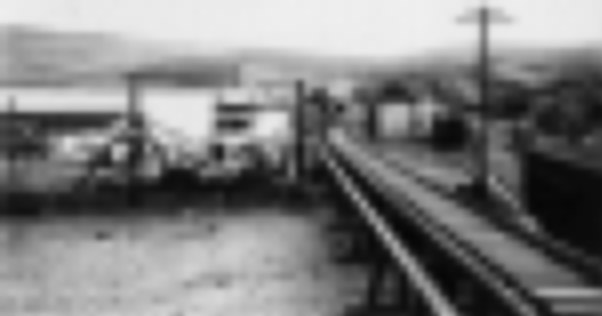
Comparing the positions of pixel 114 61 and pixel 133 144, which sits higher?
pixel 114 61

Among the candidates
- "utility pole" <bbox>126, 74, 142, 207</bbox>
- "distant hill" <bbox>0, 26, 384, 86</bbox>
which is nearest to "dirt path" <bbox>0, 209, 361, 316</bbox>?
"utility pole" <bbox>126, 74, 142, 207</bbox>

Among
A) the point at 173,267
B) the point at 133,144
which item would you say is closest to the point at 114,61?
the point at 133,144

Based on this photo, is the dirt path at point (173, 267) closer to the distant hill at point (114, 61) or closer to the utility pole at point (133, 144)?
the utility pole at point (133, 144)

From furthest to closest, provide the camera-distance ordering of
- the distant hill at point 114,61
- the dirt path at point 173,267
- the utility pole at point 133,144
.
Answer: the distant hill at point 114,61 < the utility pole at point 133,144 < the dirt path at point 173,267

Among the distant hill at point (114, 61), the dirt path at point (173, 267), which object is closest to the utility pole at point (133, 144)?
the dirt path at point (173, 267)

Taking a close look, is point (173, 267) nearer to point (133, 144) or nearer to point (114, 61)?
point (133, 144)

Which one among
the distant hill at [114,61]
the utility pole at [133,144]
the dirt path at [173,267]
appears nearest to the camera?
the dirt path at [173,267]

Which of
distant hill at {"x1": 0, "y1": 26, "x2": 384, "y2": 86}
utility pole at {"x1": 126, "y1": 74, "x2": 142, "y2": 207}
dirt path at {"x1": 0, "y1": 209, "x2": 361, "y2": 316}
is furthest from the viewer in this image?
distant hill at {"x1": 0, "y1": 26, "x2": 384, "y2": 86}

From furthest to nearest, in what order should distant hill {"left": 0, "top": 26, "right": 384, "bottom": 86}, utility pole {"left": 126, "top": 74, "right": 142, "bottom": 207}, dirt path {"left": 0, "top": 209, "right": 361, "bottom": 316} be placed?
distant hill {"left": 0, "top": 26, "right": 384, "bottom": 86}
utility pole {"left": 126, "top": 74, "right": 142, "bottom": 207}
dirt path {"left": 0, "top": 209, "right": 361, "bottom": 316}

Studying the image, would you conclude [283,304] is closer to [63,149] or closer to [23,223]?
[23,223]

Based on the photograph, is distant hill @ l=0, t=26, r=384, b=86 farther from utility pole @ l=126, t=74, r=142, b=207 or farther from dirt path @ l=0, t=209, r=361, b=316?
dirt path @ l=0, t=209, r=361, b=316

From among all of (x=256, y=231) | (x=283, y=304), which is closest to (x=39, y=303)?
(x=283, y=304)
